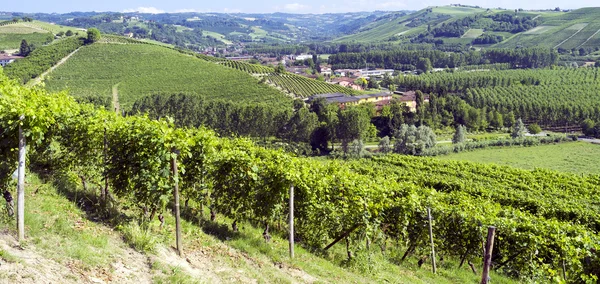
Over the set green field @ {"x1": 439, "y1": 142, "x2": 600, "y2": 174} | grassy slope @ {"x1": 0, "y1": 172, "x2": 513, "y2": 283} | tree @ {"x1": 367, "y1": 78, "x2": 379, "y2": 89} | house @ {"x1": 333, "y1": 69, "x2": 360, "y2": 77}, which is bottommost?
green field @ {"x1": 439, "y1": 142, "x2": 600, "y2": 174}

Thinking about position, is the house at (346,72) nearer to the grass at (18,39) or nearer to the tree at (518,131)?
the tree at (518,131)

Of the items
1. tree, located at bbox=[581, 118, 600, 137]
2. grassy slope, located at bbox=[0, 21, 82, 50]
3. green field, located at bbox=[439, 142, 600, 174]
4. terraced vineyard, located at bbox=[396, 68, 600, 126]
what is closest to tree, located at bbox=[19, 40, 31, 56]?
grassy slope, located at bbox=[0, 21, 82, 50]

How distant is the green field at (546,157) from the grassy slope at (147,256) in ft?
153

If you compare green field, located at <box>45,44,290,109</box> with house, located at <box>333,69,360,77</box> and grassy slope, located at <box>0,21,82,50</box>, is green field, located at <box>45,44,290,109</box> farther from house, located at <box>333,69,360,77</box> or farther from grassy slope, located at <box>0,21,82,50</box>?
A: house, located at <box>333,69,360,77</box>

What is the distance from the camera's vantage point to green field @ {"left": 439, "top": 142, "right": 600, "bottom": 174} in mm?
50438

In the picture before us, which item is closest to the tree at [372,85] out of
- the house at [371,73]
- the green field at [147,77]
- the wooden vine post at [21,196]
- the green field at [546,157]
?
the house at [371,73]

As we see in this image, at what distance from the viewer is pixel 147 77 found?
8250 centimetres

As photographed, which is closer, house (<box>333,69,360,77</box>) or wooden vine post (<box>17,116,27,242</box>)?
wooden vine post (<box>17,116,27,242</box>)

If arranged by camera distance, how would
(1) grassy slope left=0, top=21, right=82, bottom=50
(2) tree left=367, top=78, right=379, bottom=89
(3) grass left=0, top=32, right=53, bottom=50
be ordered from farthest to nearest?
1. (2) tree left=367, top=78, right=379, bottom=89
2. (1) grassy slope left=0, top=21, right=82, bottom=50
3. (3) grass left=0, top=32, right=53, bottom=50

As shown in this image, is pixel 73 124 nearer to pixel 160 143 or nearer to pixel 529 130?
pixel 160 143

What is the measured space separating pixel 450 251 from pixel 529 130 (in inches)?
2838

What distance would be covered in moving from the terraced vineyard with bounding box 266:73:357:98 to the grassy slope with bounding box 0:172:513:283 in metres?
75.5

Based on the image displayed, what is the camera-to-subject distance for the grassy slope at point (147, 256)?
20.1ft

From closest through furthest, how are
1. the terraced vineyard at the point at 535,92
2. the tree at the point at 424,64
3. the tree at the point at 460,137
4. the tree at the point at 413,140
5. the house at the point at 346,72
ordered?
the tree at the point at 413,140 → the tree at the point at 460,137 → the terraced vineyard at the point at 535,92 → the house at the point at 346,72 → the tree at the point at 424,64
